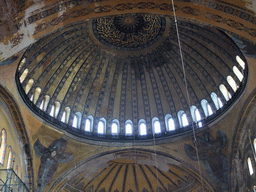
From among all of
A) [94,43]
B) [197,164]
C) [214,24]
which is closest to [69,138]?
[94,43]

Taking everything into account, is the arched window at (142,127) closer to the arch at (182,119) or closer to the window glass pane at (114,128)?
the window glass pane at (114,128)

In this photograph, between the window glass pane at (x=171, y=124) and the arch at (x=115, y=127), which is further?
the arch at (x=115, y=127)

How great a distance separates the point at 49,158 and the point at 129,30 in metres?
8.31

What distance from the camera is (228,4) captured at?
37.5 feet

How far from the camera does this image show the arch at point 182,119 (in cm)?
1953

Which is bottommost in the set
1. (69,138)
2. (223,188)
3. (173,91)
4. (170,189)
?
(223,188)

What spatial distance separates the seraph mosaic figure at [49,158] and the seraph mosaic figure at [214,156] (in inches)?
272

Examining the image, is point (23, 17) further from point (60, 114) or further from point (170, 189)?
point (170, 189)

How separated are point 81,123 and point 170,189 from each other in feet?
23.7

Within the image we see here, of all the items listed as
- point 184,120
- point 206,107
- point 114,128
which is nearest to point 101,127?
point 114,128

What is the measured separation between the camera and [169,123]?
786 inches

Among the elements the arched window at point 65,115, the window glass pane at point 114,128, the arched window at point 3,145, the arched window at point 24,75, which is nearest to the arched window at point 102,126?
the window glass pane at point 114,128

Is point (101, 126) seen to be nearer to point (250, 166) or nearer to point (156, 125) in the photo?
point (156, 125)

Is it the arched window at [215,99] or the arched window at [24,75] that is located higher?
the arched window at [24,75]
